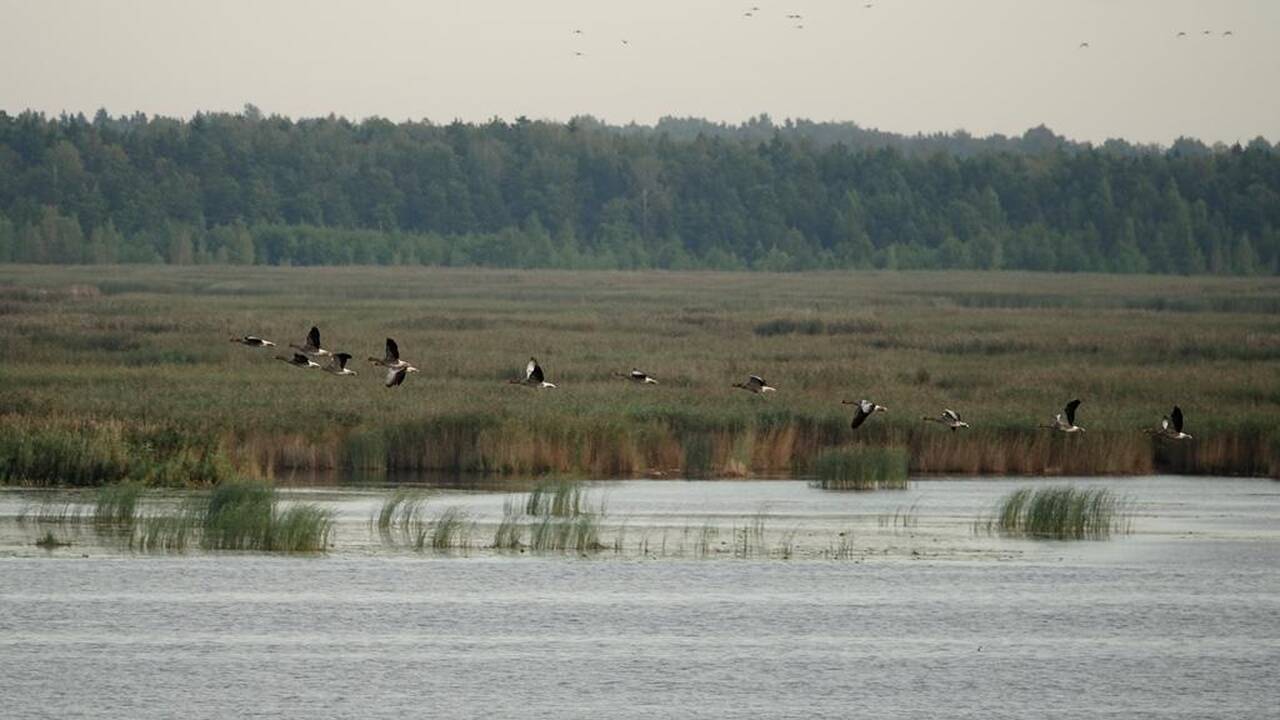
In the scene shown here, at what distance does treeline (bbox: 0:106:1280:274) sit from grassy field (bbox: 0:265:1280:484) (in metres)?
70.2

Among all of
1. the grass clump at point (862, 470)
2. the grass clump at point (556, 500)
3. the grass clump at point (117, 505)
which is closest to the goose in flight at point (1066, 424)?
the grass clump at point (862, 470)

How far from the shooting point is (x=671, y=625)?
27.9 m

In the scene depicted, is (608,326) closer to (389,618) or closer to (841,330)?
(841,330)

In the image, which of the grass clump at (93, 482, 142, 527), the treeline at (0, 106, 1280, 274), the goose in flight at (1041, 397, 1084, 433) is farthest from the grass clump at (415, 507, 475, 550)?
the treeline at (0, 106, 1280, 274)

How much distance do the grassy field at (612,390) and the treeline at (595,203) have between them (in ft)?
230

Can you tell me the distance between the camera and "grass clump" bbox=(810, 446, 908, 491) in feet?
134

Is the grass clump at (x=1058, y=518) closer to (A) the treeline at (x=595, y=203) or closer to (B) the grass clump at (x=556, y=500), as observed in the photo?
(B) the grass clump at (x=556, y=500)

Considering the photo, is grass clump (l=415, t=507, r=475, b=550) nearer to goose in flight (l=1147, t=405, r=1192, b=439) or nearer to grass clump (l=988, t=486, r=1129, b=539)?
grass clump (l=988, t=486, r=1129, b=539)

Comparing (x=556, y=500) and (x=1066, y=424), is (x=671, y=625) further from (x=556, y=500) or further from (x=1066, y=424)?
(x=1066, y=424)

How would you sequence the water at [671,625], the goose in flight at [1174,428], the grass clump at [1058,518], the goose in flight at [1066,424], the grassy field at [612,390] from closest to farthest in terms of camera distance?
the water at [671,625]
the grass clump at [1058,518]
the goose in flight at [1174,428]
the goose in flight at [1066,424]
the grassy field at [612,390]

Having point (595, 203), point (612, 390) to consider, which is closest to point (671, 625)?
point (612, 390)

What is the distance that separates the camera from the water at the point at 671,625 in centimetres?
2375

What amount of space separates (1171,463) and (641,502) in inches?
488

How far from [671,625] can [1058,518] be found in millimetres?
9454
